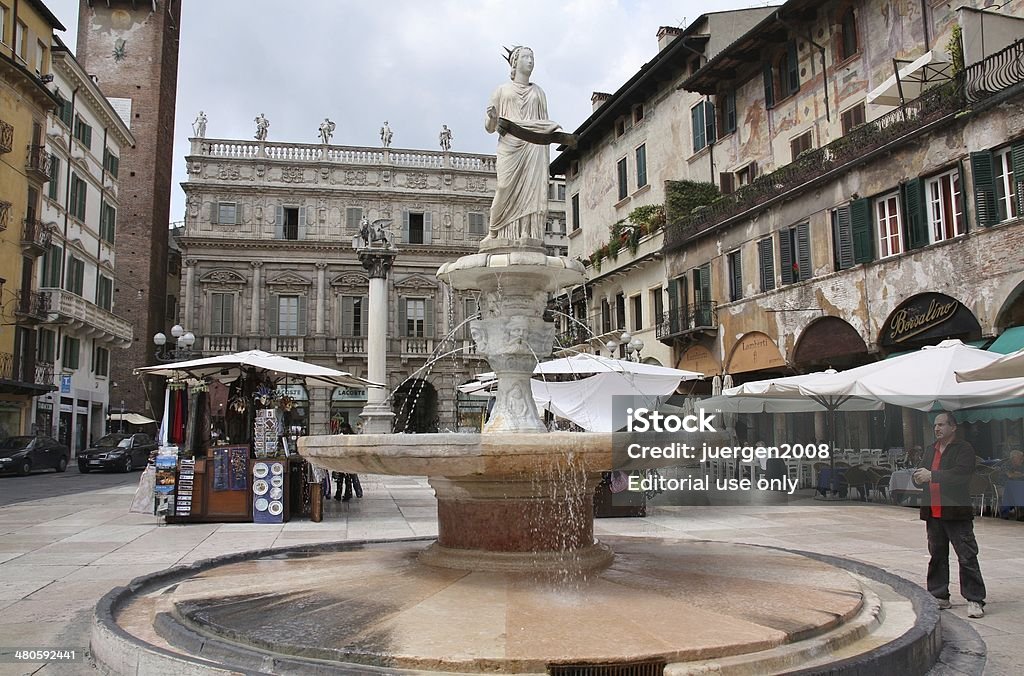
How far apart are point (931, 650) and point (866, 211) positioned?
54.2ft

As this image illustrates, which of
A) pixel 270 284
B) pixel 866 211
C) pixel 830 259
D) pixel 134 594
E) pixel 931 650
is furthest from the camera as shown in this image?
pixel 270 284

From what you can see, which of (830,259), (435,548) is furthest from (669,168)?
(435,548)

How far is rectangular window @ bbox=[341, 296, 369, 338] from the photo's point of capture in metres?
48.0

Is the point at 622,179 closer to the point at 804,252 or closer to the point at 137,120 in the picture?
the point at 804,252

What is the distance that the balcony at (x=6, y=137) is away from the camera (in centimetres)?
2883

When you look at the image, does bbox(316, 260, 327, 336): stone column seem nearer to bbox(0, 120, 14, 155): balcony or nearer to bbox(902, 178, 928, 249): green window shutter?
bbox(0, 120, 14, 155): balcony

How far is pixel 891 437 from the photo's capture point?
19938 mm

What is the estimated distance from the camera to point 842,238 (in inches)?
797

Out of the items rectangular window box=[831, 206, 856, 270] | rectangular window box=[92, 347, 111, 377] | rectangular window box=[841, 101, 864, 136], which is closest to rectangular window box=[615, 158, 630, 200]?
rectangular window box=[841, 101, 864, 136]

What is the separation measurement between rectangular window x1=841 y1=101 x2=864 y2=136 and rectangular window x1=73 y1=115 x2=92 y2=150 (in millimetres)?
31802

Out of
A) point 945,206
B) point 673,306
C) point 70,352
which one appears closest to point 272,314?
point 70,352

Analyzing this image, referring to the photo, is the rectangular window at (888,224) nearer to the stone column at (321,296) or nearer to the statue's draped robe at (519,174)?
the statue's draped robe at (519,174)

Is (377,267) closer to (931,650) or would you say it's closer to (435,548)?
(435,548)

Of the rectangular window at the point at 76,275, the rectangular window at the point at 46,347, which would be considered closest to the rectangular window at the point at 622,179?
the rectangular window at the point at 76,275
